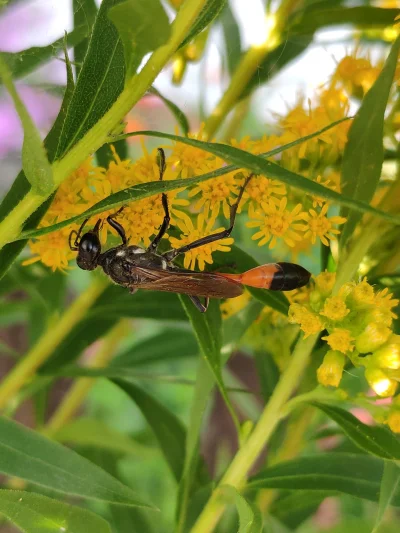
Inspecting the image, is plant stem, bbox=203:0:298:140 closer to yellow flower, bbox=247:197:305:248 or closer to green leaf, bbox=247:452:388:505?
yellow flower, bbox=247:197:305:248

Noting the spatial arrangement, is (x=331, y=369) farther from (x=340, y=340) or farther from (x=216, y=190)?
(x=216, y=190)

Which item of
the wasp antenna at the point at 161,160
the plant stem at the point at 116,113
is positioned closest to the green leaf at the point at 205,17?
the plant stem at the point at 116,113

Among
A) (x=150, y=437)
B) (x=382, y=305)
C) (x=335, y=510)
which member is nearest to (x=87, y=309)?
(x=382, y=305)

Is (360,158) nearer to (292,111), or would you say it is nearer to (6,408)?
(292,111)

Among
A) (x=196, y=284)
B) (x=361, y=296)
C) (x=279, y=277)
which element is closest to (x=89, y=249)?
(x=196, y=284)

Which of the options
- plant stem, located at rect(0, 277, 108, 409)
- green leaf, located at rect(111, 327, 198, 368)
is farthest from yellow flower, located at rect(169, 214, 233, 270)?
green leaf, located at rect(111, 327, 198, 368)
